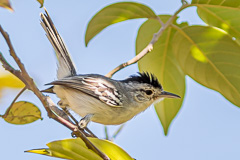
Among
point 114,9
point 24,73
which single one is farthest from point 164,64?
point 24,73

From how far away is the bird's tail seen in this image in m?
3.17

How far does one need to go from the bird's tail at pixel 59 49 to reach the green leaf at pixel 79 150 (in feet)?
5.10

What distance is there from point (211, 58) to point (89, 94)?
1.13 metres

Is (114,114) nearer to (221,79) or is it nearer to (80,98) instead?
(80,98)

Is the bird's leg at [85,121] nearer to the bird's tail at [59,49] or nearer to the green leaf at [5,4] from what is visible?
the bird's tail at [59,49]

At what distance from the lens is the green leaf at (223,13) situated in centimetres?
265

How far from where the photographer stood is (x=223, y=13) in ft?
8.94

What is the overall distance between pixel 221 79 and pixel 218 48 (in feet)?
0.75

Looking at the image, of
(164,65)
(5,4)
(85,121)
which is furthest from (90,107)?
(5,4)

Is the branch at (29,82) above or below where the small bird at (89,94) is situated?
above

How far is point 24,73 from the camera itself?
1686 millimetres

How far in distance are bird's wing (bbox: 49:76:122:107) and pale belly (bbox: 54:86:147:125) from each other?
0.13 ft

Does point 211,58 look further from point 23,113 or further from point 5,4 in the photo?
point 5,4

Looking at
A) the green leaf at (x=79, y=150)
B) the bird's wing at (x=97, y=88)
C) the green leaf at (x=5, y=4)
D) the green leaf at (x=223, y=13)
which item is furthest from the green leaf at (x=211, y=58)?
the green leaf at (x=5, y=4)
